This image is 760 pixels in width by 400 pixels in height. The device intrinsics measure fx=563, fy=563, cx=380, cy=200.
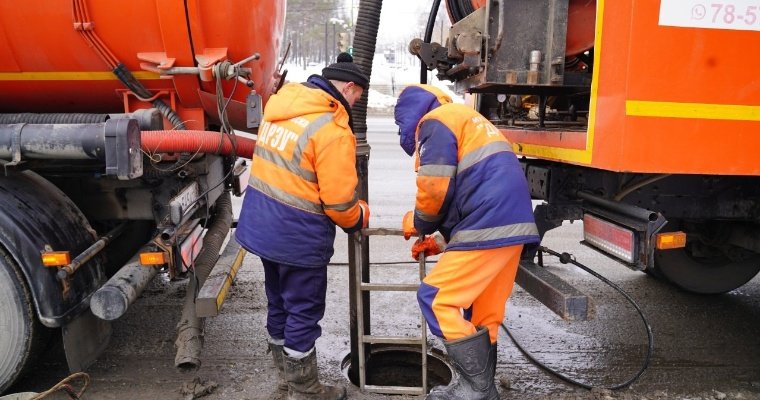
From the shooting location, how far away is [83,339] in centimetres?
295

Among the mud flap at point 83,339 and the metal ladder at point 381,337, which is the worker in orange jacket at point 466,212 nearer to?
the metal ladder at point 381,337

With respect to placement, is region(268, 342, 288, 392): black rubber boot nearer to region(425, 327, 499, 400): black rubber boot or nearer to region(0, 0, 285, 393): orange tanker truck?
region(0, 0, 285, 393): orange tanker truck

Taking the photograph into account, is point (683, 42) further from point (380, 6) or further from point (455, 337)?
point (455, 337)

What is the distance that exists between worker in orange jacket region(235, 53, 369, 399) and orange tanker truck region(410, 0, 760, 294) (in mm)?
719

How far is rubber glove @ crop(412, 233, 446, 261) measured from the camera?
2945 mm

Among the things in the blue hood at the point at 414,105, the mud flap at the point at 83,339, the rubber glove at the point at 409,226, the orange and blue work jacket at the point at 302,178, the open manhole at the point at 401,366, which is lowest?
the open manhole at the point at 401,366

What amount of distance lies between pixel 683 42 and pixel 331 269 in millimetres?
3418

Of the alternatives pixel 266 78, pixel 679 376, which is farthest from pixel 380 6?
pixel 679 376

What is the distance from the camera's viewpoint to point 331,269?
5.00 metres

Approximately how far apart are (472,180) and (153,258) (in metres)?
1.68

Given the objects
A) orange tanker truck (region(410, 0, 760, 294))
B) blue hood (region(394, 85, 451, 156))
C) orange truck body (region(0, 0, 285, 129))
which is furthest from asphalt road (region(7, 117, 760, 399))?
orange truck body (region(0, 0, 285, 129))

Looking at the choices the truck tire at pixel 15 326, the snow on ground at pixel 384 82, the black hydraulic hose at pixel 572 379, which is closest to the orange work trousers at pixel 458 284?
the black hydraulic hose at pixel 572 379

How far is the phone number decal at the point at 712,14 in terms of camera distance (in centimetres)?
228

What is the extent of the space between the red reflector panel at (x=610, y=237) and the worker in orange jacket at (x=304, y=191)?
1137mm
